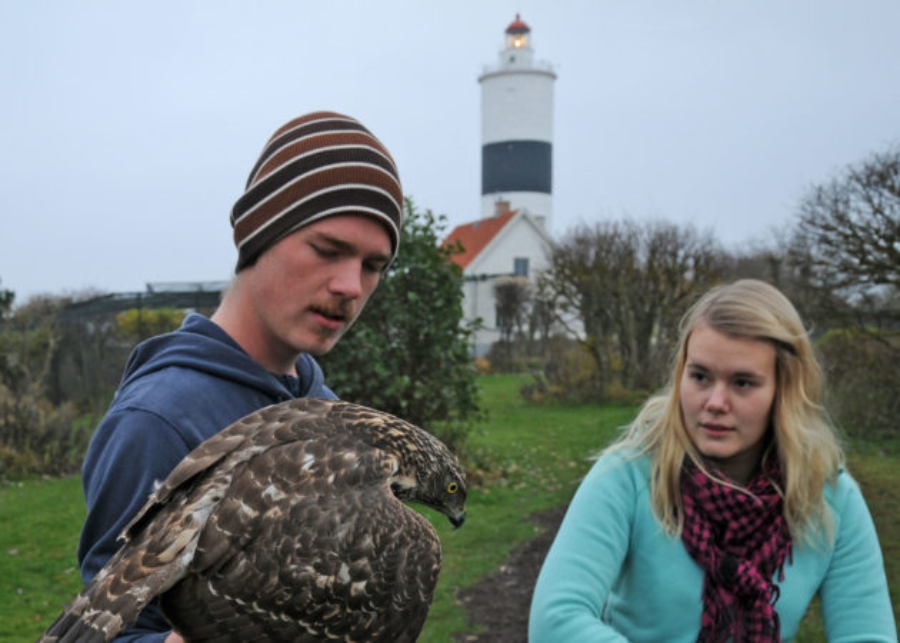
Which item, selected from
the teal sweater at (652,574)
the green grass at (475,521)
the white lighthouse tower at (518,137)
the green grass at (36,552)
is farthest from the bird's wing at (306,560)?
the white lighthouse tower at (518,137)

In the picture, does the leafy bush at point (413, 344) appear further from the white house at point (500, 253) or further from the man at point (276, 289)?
the white house at point (500, 253)

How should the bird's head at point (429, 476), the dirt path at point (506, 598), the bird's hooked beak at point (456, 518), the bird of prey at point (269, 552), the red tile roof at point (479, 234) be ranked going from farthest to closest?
1. the red tile roof at point (479, 234)
2. the dirt path at point (506, 598)
3. the bird's hooked beak at point (456, 518)
4. the bird's head at point (429, 476)
5. the bird of prey at point (269, 552)

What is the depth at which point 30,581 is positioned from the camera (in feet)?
27.1

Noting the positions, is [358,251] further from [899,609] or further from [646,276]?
[646,276]

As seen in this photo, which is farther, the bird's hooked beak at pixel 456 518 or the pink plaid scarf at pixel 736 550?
the pink plaid scarf at pixel 736 550

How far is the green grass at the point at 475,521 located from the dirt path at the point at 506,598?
0.13m

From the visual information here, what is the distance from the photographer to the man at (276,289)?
2.13 metres

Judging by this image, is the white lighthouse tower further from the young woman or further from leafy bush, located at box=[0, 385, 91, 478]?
the young woman

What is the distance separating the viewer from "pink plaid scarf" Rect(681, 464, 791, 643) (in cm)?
298

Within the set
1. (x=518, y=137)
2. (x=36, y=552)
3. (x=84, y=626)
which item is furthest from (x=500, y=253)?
(x=84, y=626)

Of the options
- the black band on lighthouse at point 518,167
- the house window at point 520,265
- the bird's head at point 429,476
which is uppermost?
the black band on lighthouse at point 518,167

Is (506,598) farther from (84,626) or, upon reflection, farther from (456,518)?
(84,626)

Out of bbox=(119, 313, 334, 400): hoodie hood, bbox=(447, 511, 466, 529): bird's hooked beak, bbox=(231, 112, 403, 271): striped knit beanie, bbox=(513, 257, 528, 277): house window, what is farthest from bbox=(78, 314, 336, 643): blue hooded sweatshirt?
bbox=(513, 257, 528, 277): house window

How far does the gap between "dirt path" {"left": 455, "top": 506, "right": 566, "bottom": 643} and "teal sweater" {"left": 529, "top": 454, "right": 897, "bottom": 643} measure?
3.98 metres
